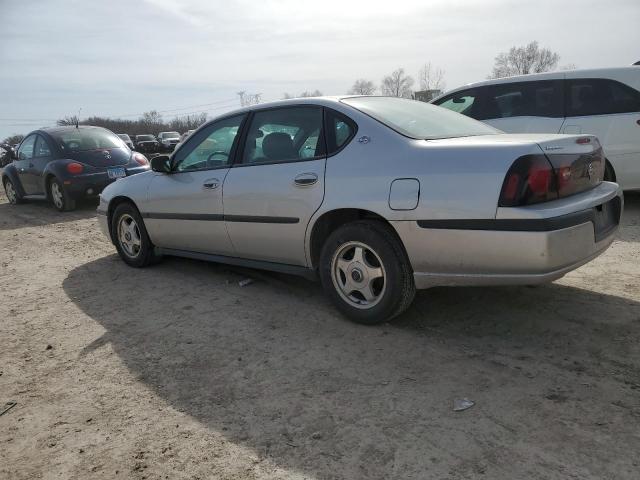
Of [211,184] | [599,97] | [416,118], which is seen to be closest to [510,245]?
[416,118]

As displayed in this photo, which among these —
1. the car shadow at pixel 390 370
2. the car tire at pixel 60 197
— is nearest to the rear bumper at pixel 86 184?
the car tire at pixel 60 197

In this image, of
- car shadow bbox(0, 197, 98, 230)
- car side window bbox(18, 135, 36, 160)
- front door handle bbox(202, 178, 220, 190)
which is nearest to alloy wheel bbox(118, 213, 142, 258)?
front door handle bbox(202, 178, 220, 190)

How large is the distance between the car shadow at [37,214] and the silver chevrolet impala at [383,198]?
4857mm

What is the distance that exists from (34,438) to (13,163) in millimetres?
9713

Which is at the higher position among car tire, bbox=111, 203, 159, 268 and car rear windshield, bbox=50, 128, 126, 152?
car rear windshield, bbox=50, 128, 126, 152

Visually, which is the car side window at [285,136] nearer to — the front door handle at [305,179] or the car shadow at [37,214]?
the front door handle at [305,179]

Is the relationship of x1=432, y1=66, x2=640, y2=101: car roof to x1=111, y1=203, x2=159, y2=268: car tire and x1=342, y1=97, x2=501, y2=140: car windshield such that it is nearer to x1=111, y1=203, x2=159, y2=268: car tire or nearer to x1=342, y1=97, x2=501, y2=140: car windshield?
x1=342, y1=97, x2=501, y2=140: car windshield

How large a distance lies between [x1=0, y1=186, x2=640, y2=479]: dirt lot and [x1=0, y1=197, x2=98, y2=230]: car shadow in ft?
14.7

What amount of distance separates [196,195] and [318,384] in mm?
2276

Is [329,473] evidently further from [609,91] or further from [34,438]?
[609,91]

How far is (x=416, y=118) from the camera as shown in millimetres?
3668

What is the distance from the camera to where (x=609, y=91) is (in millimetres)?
6277

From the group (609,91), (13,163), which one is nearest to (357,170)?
(609,91)

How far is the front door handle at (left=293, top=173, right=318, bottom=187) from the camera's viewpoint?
11.7 ft
